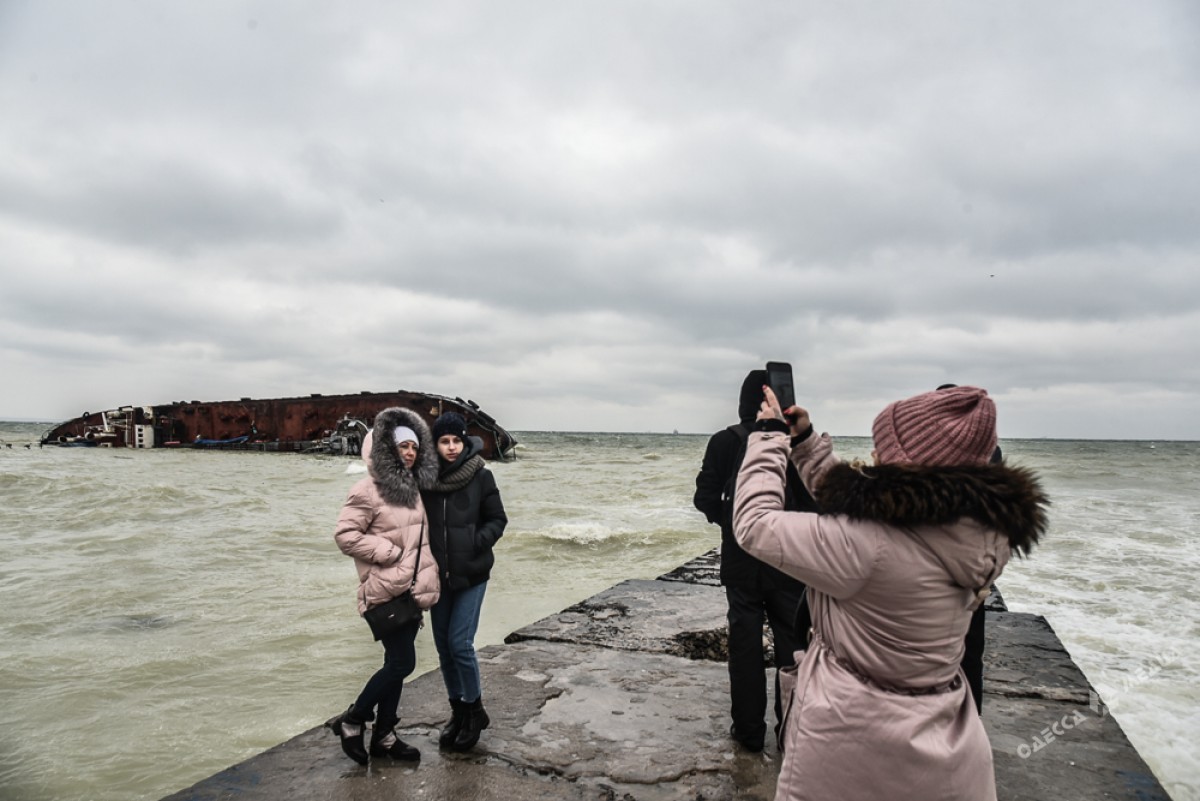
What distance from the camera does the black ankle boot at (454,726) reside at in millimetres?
3238

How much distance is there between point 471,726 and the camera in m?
3.26

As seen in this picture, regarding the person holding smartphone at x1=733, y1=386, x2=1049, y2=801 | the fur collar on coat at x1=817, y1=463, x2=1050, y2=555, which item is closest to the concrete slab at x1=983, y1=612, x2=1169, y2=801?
the person holding smartphone at x1=733, y1=386, x2=1049, y2=801

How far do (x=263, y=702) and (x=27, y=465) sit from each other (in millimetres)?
20977

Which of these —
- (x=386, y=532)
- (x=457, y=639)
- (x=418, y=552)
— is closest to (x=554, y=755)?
(x=457, y=639)

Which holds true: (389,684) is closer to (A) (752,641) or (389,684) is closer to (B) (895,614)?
(A) (752,641)

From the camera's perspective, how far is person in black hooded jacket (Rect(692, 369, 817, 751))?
325 cm

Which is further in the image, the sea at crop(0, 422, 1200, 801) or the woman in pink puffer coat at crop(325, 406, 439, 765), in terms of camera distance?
the sea at crop(0, 422, 1200, 801)

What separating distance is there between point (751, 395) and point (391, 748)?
2161mm

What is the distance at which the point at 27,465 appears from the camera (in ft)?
67.6

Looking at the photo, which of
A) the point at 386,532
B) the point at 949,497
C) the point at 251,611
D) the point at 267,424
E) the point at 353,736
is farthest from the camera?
the point at 267,424

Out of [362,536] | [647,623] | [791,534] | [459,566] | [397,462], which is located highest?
[397,462]

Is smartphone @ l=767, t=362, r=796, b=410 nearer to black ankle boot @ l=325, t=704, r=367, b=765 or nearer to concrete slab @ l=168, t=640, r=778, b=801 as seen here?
concrete slab @ l=168, t=640, r=778, b=801

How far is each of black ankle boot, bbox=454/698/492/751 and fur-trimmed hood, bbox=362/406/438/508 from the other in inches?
37.8

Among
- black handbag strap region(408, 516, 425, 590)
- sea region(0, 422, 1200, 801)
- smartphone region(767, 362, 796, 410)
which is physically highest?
smartphone region(767, 362, 796, 410)
